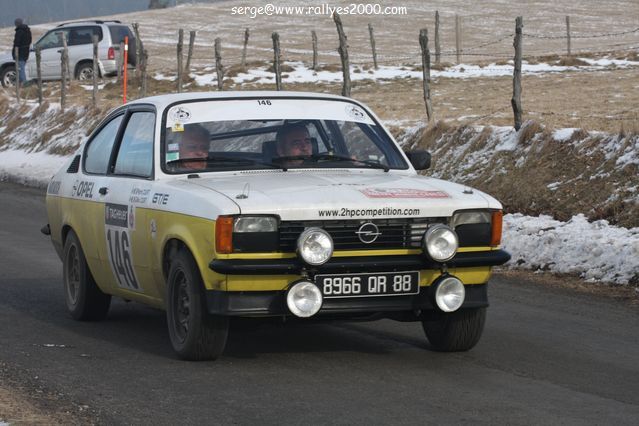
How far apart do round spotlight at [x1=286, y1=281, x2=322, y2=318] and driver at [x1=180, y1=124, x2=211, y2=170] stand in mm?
1417

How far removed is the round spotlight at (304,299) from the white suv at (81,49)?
107ft

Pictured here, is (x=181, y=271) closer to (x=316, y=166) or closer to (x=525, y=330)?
(x=316, y=166)

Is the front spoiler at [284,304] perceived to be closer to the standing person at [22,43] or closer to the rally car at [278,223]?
the rally car at [278,223]

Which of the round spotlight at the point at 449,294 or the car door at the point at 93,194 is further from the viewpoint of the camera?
the car door at the point at 93,194

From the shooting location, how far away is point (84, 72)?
131 ft

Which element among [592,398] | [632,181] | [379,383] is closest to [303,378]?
[379,383]

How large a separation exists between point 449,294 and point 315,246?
0.82 meters

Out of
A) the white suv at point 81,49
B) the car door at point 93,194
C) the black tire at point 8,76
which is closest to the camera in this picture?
the car door at point 93,194

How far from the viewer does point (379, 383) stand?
713 cm

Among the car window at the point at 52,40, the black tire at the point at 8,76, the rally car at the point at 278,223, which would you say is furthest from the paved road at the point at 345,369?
the black tire at the point at 8,76

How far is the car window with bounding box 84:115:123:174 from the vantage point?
30.9 ft

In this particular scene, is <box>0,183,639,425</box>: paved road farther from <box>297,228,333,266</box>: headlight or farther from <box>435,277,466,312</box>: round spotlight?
<box>297,228,333,266</box>: headlight

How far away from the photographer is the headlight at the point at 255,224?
7262 mm

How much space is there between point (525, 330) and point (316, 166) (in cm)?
181
